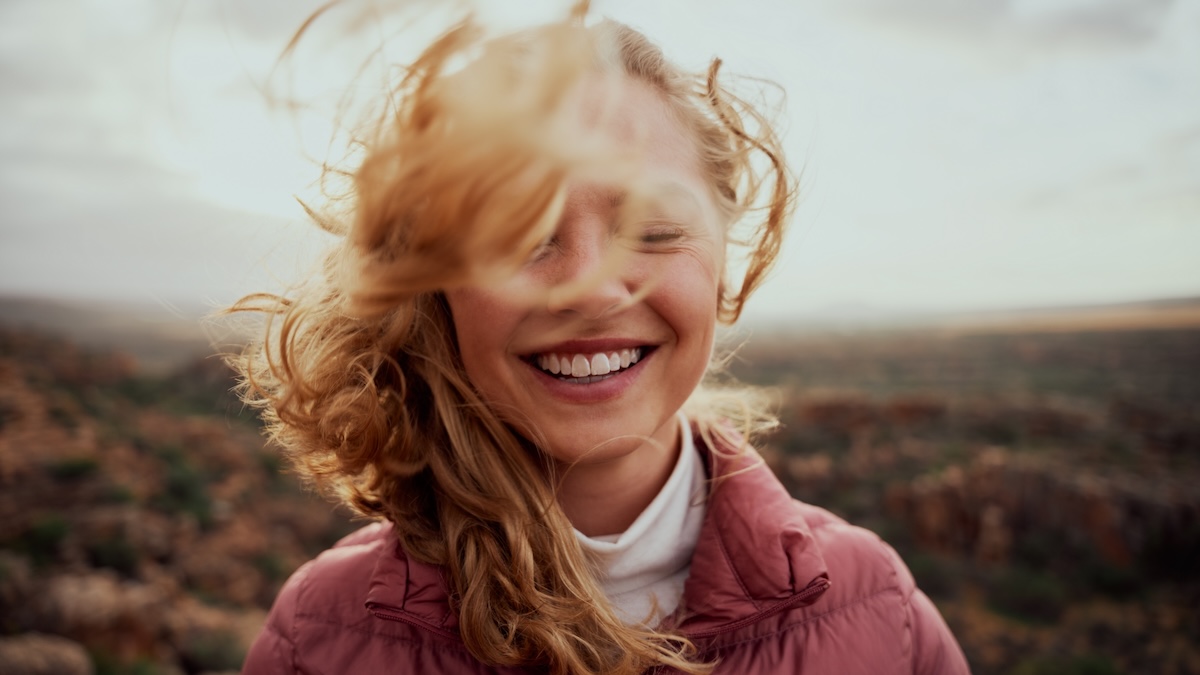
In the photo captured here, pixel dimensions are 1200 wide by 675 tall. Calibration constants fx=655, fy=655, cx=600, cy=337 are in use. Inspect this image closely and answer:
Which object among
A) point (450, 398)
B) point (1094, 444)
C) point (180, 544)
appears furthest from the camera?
point (1094, 444)

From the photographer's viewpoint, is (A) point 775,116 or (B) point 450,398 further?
(A) point 775,116

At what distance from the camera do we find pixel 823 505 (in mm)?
10242

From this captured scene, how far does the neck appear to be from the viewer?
1.83m

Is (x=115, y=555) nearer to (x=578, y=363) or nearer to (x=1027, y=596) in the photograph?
(x=578, y=363)

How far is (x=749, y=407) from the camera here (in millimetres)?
2523

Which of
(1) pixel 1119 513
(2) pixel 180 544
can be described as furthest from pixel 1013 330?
(2) pixel 180 544

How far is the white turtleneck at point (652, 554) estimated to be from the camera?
5.74 ft

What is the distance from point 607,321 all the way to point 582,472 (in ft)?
1.70

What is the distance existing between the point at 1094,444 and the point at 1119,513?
14.0 feet

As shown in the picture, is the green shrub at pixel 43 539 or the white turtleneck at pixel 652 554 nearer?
the white turtleneck at pixel 652 554

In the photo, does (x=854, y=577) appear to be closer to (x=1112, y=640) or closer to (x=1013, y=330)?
(x=1112, y=640)

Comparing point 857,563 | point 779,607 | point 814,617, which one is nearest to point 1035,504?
point 857,563

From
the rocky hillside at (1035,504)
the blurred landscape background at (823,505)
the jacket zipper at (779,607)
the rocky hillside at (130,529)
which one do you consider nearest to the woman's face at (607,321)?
the jacket zipper at (779,607)

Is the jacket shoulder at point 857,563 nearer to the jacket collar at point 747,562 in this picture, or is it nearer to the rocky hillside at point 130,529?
the jacket collar at point 747,562
